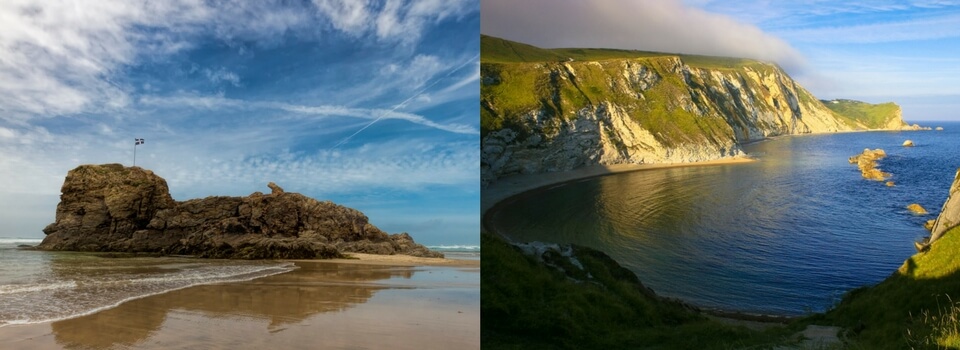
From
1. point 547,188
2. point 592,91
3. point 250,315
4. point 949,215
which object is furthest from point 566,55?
point 250,315

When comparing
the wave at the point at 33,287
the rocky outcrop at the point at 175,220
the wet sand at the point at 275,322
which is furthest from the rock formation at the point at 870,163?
the rocky outcrop at the point at 175,220

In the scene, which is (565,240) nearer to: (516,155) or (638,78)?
(516,155)

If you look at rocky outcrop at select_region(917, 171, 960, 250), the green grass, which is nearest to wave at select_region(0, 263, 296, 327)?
the green grass

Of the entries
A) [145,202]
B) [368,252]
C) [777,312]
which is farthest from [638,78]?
[145,202]

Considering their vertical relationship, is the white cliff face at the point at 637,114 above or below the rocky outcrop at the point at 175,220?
above

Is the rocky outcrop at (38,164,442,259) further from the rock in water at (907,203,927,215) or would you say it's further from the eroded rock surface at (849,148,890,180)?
the rock in water at (907,203,927,215)

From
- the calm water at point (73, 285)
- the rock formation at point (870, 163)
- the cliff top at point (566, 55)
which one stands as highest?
the cliff top at point (566, 55)

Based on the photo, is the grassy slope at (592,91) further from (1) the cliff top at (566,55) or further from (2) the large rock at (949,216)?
(2) the large rock at (949,216)
